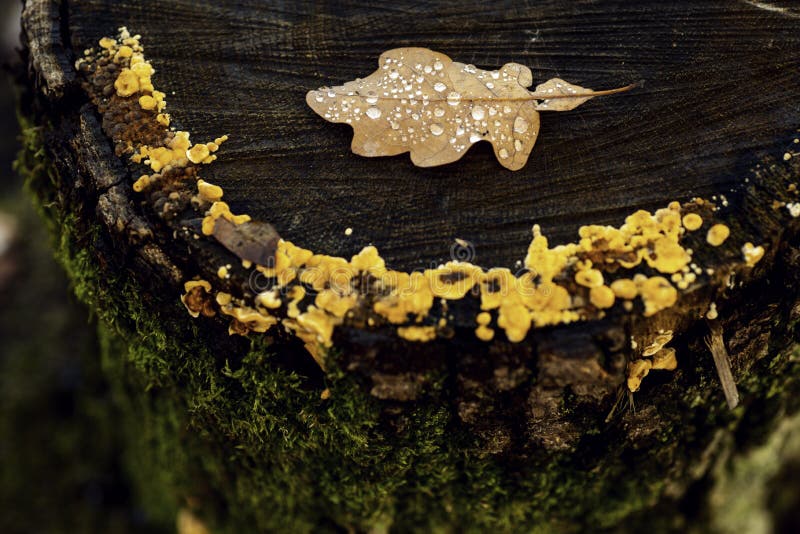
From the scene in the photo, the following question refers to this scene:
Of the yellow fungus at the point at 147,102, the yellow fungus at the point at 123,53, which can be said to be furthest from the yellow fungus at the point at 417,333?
the yellow fungus at the point at 123,53

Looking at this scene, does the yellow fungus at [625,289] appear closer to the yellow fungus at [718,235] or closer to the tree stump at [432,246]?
the tree stump at [432,246]

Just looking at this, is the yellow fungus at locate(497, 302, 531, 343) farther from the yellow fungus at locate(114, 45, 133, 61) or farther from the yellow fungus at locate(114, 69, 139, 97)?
the yellow fungus at locate(114, 45, 133, 61)

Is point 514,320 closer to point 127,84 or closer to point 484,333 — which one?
point 484,333

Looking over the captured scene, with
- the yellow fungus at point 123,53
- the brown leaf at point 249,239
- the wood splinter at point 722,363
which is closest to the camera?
the brown leaf at point 249,239

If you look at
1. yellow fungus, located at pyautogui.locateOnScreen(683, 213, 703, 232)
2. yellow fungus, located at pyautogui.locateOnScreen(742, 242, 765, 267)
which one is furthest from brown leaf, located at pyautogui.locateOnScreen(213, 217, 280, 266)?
yellow fungus, located at pyautogui.locateOnScreen(742, 242, 765, 267)

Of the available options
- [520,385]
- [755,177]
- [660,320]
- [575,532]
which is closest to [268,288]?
[520,385]
